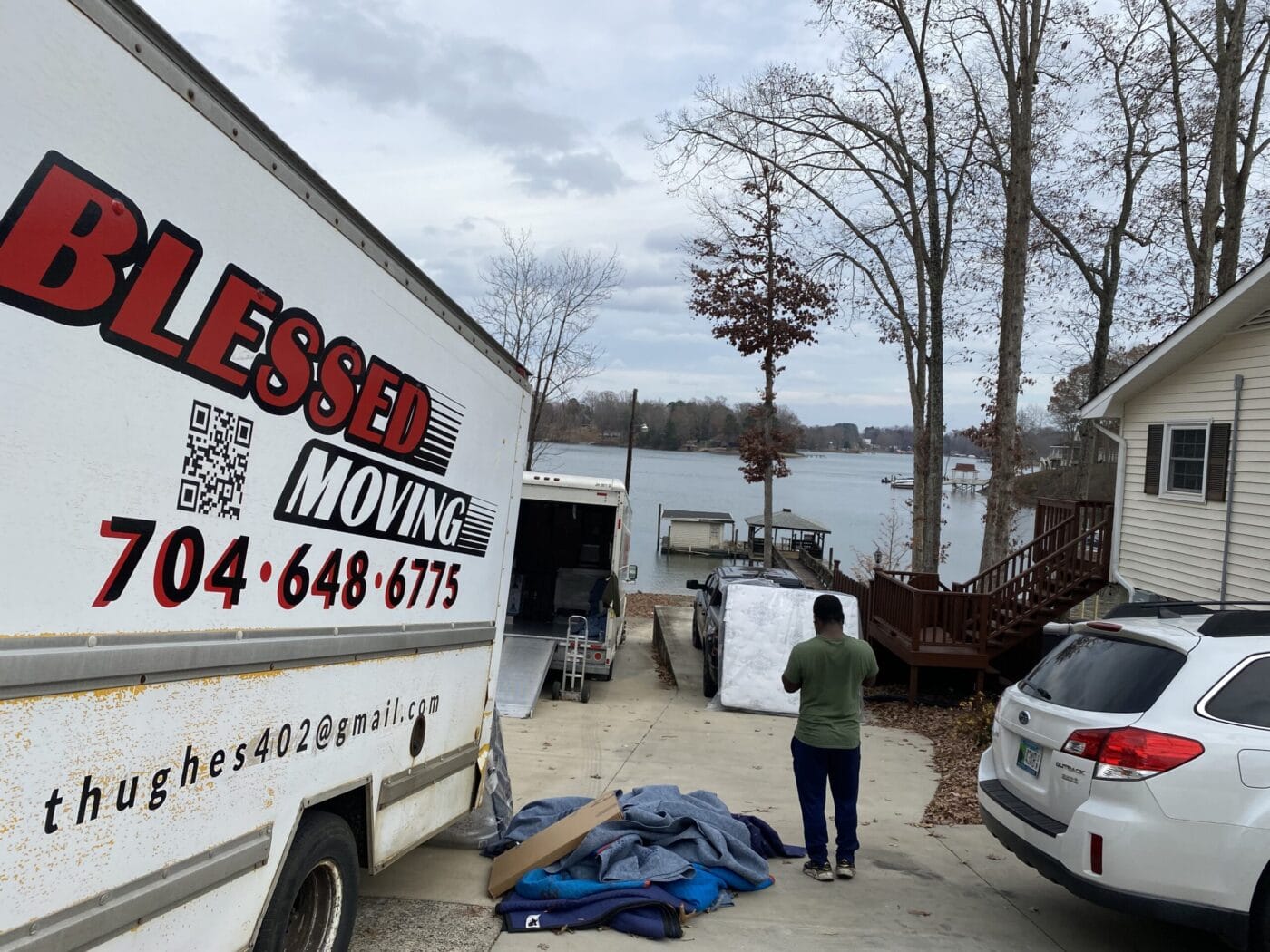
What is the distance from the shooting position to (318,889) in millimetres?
4266

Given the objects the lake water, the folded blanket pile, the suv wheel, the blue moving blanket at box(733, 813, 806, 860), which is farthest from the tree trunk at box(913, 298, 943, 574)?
the suv wheel

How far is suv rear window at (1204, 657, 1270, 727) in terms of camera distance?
4.62 meters

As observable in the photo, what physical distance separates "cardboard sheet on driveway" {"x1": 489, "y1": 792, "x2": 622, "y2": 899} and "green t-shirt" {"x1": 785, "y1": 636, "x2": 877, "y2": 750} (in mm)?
1312

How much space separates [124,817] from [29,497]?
1027mm

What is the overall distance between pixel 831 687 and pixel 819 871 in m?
1.17

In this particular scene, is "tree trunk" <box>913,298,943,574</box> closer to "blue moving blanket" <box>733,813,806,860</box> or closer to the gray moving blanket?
"blue moving blanket" <box>733,813,806,860</box>

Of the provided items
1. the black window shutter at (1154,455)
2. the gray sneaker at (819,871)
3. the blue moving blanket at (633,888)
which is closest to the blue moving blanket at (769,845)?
the gray sneaker at (819,871)

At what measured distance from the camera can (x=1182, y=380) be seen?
13789 mm

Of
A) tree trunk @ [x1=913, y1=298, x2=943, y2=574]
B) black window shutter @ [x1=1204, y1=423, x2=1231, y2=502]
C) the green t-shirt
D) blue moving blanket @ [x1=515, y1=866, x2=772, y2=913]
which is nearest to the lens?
blue moving blanket @ [x1=515, y1=866, x2=772, y2=913]

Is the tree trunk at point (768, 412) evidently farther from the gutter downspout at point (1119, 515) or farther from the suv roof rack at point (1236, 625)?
the suv roof rack at point (1236, 625)

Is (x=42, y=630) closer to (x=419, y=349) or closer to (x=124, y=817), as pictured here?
(x=124, y=817)

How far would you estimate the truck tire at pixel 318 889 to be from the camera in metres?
3.88

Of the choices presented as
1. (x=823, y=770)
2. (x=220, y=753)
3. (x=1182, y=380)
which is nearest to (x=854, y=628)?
(x=1182, y=380)

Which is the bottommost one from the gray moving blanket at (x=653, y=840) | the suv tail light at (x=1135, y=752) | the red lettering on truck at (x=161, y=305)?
the gray moving blanket at (x=653, y=840)
